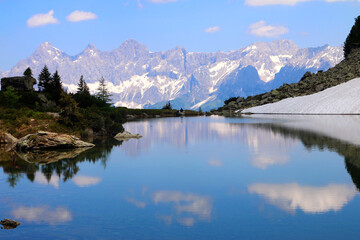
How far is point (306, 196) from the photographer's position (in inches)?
576

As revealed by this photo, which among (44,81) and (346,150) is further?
(44,81)

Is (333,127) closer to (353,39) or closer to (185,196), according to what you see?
(185,196)

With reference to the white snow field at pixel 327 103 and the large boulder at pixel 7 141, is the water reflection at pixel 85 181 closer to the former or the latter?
the large boulder at pixel 7 141

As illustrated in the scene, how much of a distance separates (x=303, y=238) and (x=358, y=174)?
32.5 feet

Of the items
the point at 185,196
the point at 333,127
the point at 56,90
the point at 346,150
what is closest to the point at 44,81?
the point at 56,90

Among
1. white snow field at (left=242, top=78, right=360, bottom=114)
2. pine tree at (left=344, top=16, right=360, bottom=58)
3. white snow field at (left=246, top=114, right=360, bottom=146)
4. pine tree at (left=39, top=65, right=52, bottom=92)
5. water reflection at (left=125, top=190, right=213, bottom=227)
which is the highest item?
pine tree at (left=344, top=16, right=360, bottom=58)

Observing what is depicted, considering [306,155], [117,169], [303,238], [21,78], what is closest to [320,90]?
[21,78]

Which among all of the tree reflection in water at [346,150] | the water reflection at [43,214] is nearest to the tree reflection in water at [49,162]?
the water reflection at [43,214]

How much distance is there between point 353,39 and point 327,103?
80.7 m

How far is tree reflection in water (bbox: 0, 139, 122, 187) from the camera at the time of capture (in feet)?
66.9

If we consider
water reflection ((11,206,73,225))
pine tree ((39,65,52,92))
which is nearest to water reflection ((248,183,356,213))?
water reflection ((11,206,73,225))

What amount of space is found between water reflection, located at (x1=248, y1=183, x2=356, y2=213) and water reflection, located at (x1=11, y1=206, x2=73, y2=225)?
7472 millimetres

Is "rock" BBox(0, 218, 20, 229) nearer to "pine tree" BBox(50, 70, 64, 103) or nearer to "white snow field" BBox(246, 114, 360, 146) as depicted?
"white snow field" BBox(246, 114, 360, 146)

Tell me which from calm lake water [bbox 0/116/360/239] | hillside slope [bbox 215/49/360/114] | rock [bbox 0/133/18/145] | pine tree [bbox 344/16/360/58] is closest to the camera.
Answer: calm lake water [bbox 0/116/360/239]
